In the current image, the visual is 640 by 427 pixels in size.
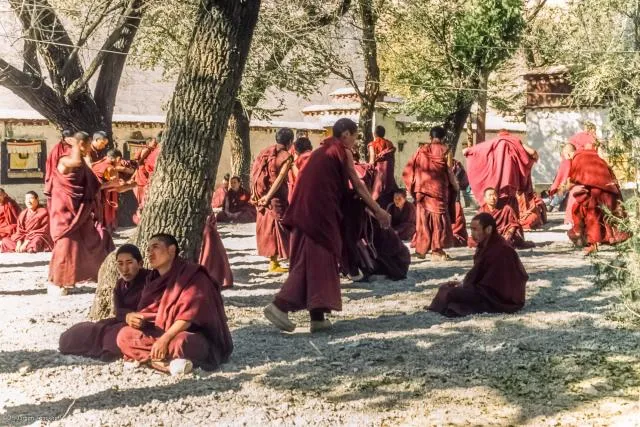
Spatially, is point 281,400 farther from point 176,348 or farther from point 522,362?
point 522,362

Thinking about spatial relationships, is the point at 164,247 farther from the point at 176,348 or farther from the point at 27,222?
the point at 27,222

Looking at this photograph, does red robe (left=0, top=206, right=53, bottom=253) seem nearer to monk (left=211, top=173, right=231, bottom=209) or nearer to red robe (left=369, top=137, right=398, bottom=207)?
red robe (left=369, top=137, right=398, bottom=207)

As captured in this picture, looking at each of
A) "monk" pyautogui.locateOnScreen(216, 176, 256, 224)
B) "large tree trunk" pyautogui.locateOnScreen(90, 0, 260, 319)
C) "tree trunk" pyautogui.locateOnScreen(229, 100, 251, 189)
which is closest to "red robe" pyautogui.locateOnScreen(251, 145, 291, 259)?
"large tree trunk" pyautogui.locateOnScreen(90, 0, 260, 319)

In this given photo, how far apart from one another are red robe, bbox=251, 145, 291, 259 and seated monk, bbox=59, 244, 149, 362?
4.11 meters

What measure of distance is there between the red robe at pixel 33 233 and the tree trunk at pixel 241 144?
7105 mm

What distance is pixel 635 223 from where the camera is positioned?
5.50 m

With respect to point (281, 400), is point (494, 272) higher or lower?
higher

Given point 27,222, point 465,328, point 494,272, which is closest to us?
point 465,328

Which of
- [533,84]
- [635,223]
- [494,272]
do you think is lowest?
[494,272]

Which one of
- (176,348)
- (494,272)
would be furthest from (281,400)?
(494,272)

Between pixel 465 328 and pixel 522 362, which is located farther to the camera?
pixel 465 328

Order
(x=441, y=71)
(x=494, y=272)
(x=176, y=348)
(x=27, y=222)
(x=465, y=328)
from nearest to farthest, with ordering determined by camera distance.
Result: (x=176, y=348), (x=465, y=328), (x=494, y=272), (x=27, y=222), (x=441, y=71)

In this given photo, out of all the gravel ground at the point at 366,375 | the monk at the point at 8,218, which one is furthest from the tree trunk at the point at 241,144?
the gravel ground at the point at 366,375

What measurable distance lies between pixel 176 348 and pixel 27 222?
8.60m
